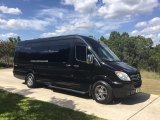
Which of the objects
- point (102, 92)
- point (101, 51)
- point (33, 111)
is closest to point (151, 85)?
point (101, 51)

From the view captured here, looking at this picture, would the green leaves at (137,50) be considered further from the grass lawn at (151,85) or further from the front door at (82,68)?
the front door at (82,68)

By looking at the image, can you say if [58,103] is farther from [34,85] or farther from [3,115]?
[34,85]

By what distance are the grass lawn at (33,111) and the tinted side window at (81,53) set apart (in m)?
2.20

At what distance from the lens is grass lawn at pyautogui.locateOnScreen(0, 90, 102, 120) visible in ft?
27.9

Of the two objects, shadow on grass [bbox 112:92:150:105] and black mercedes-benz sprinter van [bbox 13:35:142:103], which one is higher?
black mercedes-benz sprinter van [bbox 13:35:142:103]

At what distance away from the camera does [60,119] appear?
8336mm

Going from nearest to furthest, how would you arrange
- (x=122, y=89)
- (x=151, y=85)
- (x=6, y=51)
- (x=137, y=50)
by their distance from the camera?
(x=122, y=89) → (x=151, y=85) → (x=6, y=51) → (x=137, y=50)

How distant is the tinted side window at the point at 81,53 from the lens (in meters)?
11.0

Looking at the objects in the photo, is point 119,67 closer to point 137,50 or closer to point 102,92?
point 102,92

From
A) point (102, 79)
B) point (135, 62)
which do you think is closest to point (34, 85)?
point (102, 79)

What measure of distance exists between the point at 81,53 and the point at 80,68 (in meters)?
0.59

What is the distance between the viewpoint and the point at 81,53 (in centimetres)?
1114

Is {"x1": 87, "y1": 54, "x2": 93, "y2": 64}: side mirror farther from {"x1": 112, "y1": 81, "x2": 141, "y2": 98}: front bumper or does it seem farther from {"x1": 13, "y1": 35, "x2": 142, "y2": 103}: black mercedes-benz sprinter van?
{"x1": 112, "y1": 81, "x2": 141, "y2": 98}: front bumper

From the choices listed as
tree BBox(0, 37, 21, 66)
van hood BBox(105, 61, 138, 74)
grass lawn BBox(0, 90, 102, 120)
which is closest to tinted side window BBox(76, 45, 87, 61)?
van hood BBox(105, 61, 138, 74)
